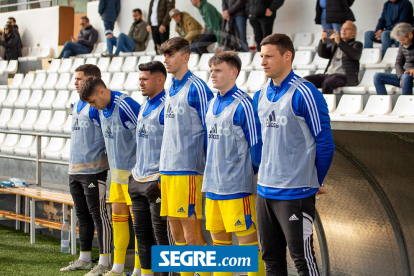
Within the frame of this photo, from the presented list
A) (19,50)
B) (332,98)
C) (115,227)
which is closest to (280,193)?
(115,227)

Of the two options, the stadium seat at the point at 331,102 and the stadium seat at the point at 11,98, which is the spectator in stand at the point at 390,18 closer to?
the stadium seat at the point at 331,102

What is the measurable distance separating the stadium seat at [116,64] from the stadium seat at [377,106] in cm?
615

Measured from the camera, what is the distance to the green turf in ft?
17.1

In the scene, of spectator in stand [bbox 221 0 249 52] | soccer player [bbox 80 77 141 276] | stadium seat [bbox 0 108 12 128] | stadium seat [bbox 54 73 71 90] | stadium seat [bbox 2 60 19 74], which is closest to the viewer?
soccer player [bbox 80 77 141 276]

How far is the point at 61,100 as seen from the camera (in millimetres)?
10773

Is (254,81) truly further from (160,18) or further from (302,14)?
(160,18)

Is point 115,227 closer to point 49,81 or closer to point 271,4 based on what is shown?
point 271,4

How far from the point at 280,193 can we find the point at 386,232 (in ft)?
4.97

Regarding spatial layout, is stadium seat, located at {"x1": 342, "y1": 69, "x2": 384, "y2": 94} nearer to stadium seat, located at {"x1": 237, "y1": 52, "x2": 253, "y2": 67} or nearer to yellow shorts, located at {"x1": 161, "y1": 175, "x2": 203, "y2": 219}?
stadium seat, located at {"x1": 237, "y1": 52, "x2": 253, "y2": 67}

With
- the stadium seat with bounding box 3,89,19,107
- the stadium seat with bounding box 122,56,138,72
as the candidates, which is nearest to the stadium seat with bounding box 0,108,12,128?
the stadium seat with bounding box 3,89,19,107

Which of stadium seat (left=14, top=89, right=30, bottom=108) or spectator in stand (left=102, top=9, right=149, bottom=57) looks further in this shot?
spectator in stand (left=102, top=9, right=149, bottom=57)

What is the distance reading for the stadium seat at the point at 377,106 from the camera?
6.49 meters

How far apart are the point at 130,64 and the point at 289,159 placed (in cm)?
874

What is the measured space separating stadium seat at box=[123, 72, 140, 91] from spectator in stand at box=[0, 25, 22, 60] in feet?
18.1
